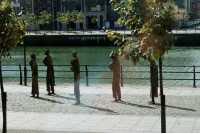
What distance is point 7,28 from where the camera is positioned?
14.4 meters

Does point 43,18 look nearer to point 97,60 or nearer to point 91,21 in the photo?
Answer: point 91,21

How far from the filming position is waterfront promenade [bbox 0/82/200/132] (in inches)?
606

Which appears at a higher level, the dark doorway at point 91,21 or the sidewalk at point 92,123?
the dark doorway at point 91,21

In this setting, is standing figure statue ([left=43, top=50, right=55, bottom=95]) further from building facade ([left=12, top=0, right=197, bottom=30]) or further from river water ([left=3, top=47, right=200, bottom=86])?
building facade ([left=12, top=0, right=197, bottom=30])

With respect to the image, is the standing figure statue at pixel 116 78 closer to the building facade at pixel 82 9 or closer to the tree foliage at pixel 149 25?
the tree foliage at pixel 149 25

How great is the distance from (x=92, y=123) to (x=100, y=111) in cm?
220

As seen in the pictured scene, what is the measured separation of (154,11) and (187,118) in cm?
435

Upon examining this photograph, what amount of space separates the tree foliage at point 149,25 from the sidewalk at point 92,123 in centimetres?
229

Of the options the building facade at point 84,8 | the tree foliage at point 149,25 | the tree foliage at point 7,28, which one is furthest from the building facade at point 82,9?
the tree foliage at point 149,25

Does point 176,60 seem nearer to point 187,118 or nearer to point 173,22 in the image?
point 187,118

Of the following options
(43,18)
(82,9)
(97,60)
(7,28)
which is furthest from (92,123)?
(82,9)

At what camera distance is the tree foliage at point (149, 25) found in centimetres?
1302

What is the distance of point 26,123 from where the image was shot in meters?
16.1

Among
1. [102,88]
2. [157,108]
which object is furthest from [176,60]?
[157,108]
